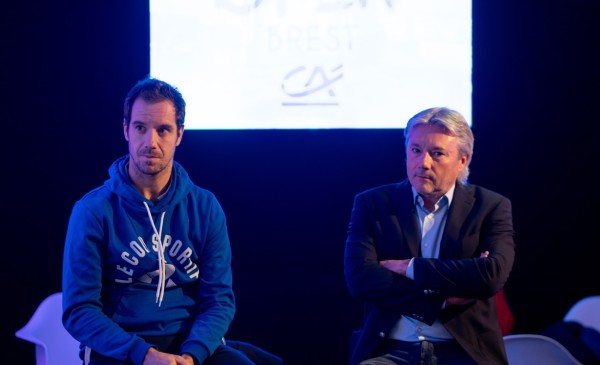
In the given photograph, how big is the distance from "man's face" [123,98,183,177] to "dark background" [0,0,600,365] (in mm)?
1313

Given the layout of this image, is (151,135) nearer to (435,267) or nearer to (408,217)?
(408,217)

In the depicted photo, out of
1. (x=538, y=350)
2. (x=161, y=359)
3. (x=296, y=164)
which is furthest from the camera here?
(x=296, y=164)

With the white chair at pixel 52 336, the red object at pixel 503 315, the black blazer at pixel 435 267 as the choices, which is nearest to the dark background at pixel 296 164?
the red object at pixel 503 315

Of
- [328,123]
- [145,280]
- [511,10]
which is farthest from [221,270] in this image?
[511,10]

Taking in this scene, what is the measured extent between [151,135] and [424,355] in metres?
1.18

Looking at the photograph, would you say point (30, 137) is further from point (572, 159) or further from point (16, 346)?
point (572, 159)

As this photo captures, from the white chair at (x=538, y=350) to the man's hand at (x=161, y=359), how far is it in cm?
134

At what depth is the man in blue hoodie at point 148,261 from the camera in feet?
7.47

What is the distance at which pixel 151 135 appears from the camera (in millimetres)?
2377

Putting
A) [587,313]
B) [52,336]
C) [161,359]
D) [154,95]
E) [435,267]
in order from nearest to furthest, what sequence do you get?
1. [161,359]
2. [435,267]
3. [154,95]
4. [52,336]
5. [587,313]

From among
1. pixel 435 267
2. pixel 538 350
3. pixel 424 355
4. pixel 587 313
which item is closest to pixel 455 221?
pixel 435 267

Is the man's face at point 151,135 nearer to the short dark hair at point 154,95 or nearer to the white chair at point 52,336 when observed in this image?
the short dark hair at point 154,95

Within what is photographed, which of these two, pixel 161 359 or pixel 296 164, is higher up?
pixel 296 164

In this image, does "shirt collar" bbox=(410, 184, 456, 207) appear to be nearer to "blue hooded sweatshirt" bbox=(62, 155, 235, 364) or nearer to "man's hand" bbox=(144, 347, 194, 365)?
"blue hooded sweatshirt" bbox=(62, 155, 235, 364)
